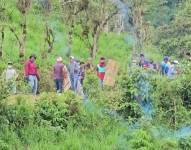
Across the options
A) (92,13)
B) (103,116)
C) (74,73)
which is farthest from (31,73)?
(92,13)

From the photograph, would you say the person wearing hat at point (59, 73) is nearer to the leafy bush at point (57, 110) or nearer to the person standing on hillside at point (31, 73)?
the person standing on hillside at point (31, 73)

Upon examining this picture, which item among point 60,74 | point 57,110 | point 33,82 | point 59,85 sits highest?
point 60,74

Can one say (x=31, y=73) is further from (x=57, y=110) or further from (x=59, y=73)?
(x=57, y=110)

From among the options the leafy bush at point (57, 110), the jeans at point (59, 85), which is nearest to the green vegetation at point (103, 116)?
the leafy bush at point (57, 110)

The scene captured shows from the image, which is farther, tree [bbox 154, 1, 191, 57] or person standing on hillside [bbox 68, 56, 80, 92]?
tree [bbox 154, 1, 191, 57]

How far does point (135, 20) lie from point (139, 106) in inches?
619

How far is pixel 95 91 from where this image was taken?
18.0 m

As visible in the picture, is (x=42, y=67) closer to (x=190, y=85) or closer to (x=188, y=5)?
(x=190, y=85)

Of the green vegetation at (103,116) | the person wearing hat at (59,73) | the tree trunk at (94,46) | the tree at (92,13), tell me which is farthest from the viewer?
the tree trunk at (94,46)

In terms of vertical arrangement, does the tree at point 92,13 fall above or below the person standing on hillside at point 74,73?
above

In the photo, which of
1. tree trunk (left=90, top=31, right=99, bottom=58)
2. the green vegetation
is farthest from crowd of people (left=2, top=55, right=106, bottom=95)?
tree trunk (left=90, top=31, right=99, bottom=58)

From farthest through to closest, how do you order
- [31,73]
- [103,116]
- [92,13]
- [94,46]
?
[94,46]
[92,13]
[31,73]
[103,116]

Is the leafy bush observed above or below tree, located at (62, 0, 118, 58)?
below

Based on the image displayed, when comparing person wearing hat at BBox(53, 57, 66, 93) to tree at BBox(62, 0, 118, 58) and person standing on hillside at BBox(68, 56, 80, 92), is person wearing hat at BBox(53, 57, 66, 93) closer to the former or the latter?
person standing on hillside at BBox(68, 56, 80, 92)
